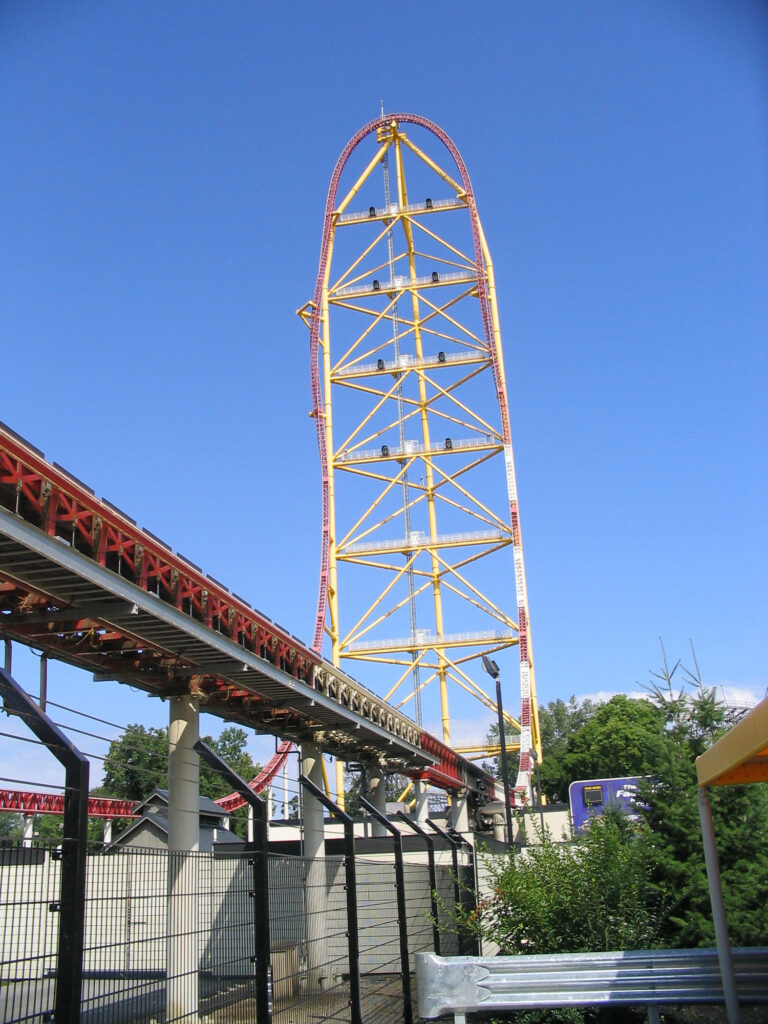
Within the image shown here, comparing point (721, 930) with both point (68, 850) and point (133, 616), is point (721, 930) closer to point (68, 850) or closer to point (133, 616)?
point (68, 850)

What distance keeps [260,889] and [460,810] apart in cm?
3247

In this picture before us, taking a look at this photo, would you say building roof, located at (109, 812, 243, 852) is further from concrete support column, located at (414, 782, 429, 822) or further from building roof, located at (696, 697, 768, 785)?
building roof, located at (696, 697, 768, 785)

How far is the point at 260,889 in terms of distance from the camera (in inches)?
245

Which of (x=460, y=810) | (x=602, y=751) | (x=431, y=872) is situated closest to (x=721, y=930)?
(x=431, y=872)

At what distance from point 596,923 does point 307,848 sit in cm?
1080

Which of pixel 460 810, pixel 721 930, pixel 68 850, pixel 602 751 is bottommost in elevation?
pixel 721 930

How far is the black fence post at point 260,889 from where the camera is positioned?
19.8 feet

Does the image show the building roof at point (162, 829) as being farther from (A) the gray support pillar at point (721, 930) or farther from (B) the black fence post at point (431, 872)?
(A) the gray support pillar at point (721, 930)

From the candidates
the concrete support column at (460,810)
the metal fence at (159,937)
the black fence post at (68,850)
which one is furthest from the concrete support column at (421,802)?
the black fence post at (68,850)

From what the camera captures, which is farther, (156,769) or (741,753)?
(156,769)

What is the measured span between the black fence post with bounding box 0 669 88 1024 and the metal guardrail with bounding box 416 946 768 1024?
344 centimetres

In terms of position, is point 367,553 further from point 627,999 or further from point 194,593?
point 627,999

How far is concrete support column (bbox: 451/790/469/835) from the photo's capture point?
1447 inches

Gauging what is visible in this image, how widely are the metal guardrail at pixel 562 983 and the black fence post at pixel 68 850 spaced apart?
11.3 ft
